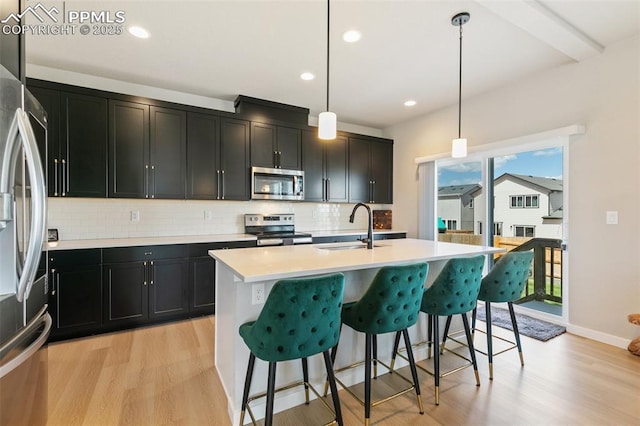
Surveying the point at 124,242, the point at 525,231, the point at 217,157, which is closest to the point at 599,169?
the point at 525,231

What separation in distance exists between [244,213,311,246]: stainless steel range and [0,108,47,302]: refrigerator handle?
2572mm

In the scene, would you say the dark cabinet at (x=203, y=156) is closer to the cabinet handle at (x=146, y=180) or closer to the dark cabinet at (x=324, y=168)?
the cabinet handle at (x=146, y=180)

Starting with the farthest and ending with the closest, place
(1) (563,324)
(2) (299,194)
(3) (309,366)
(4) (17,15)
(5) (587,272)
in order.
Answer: (2) (299,194), (1) (563,324), (5) (587,272), (3) (309,366), (4) (17,15)

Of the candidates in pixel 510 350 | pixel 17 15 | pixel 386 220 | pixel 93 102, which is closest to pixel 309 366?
pixel 510 350

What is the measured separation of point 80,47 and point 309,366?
3.39 meters

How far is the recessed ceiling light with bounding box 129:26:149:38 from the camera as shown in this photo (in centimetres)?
247

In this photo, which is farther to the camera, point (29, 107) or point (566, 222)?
point (566, 222)

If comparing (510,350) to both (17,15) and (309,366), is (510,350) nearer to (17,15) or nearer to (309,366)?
(309,366)

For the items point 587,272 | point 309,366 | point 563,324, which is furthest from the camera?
point 563,324

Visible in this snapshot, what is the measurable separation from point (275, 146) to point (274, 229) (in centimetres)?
117

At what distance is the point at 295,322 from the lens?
1414mm

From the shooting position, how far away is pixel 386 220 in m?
5.42

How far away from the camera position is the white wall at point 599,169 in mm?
2674

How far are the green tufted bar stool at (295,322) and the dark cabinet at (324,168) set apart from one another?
120 inches
